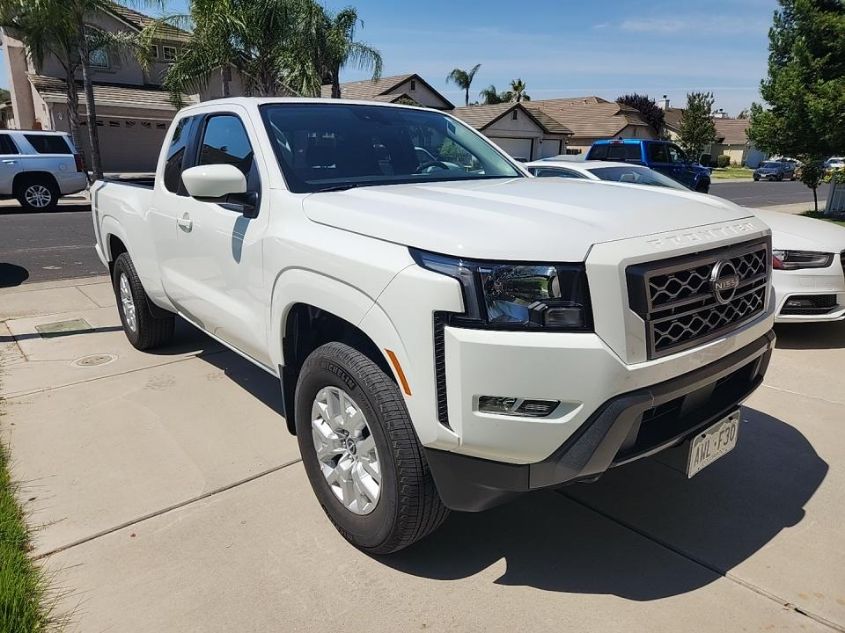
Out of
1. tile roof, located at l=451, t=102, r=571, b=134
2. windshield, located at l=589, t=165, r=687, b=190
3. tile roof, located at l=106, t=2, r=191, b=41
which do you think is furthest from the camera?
tile roof, located at l=451, t=102, r=571, b=134

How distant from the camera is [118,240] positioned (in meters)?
5.52

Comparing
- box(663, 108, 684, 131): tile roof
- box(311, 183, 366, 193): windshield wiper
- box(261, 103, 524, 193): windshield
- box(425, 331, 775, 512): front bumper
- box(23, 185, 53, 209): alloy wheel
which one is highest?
box(663, 108, 684, 131): tile roof

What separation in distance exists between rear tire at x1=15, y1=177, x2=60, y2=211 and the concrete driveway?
559 inches

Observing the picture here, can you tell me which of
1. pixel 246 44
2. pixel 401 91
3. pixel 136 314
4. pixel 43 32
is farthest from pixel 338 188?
pixel 401 91

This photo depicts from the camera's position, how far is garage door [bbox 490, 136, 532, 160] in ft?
143

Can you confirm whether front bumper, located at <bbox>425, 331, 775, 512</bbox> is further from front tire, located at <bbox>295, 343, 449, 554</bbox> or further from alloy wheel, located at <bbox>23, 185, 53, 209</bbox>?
alloy wheel, located at <bbox>23, 185, 53, 209</bbox>

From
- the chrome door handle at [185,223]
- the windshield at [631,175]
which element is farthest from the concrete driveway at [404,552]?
the windshield at [631,175]

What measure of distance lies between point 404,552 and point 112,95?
29.8 metres

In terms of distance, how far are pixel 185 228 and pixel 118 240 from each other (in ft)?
6.41

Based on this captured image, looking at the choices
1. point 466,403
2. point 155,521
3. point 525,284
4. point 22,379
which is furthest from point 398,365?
point 22,379

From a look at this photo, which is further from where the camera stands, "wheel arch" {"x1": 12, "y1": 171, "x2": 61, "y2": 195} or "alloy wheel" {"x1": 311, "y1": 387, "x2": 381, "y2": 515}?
"wheel arch" {"x1": 12, "y1": 171, "x2": 61, "y2": 195}

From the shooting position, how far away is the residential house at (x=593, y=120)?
55897 millimetres

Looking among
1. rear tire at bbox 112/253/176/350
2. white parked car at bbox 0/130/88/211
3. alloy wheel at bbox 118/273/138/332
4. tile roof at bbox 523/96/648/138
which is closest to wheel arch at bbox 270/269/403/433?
rear tire at bbox 112/253/176/350

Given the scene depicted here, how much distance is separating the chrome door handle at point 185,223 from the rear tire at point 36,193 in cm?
1493
